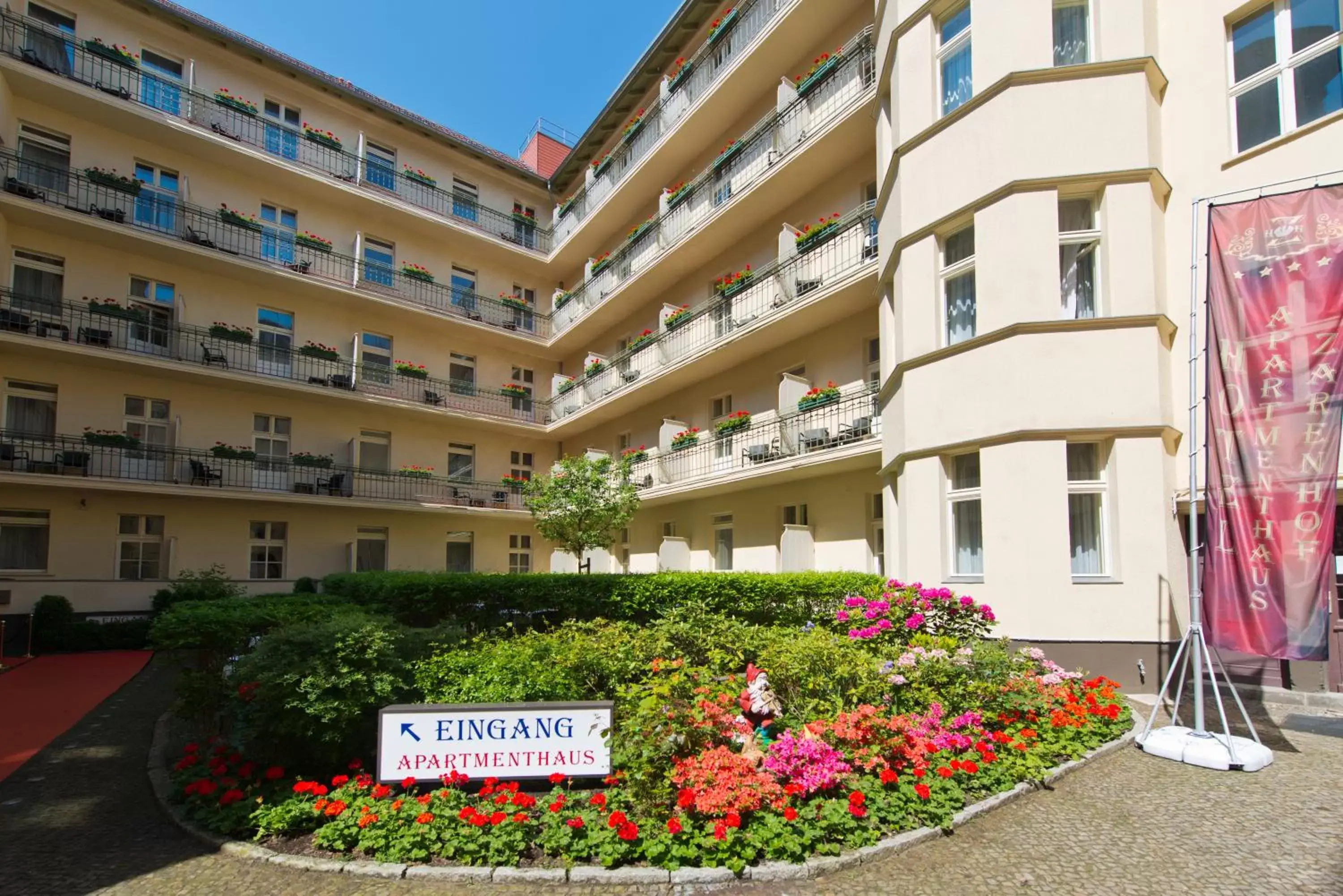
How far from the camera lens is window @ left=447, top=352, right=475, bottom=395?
1020 inches

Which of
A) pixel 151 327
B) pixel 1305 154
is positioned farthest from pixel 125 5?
pixel 1305 154

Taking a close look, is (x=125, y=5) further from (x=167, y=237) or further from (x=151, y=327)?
(x=151, y=327)

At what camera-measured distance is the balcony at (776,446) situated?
14.6 meters

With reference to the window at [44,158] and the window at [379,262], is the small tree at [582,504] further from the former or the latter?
the window at [44,158]

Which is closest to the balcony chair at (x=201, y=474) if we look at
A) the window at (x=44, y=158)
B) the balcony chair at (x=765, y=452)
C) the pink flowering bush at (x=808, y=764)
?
the window at (x=44, y=158)

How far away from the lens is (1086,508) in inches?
393

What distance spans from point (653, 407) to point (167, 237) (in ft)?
50.3

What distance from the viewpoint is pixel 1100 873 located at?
4523mm

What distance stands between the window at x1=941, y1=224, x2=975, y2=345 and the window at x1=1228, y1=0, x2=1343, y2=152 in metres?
3.73

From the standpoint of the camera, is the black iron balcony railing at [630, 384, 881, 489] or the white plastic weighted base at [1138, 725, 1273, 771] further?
the black iron balcony railing at [630, 384, 881, 489]

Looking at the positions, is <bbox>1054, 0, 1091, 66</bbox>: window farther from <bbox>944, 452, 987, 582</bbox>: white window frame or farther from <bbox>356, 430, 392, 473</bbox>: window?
<bbox>356, 430, 392, 473</bbox>: window

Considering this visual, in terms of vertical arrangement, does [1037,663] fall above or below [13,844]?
above

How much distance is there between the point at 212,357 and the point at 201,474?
11.8ft

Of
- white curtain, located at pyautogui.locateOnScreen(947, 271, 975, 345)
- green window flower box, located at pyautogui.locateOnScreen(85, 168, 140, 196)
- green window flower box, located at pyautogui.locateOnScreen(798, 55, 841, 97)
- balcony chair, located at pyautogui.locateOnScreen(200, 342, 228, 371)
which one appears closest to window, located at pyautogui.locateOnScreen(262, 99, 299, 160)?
green window flower box, located at pyautogui.locateOnScreen(85, 168, 140, 196)
